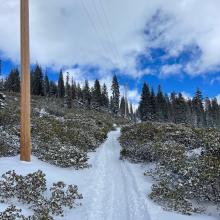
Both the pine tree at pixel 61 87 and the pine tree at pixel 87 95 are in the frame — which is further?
the pine tree at pixel 61 87

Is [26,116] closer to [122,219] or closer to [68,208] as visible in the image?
[68,208]

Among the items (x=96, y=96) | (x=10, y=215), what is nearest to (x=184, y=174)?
(x=10, y=215)

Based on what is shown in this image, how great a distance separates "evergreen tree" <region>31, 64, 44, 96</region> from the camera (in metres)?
94.4

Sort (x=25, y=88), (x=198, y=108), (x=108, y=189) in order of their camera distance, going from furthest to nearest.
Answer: (x=198, y=108) < (x=25, y=88) < (x=108, y=189)

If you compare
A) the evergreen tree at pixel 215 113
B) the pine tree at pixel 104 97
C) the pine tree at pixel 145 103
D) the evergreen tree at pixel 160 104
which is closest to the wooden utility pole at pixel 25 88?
the pine tree at pixel 145 103

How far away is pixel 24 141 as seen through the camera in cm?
1338

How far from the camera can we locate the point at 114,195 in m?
11.2

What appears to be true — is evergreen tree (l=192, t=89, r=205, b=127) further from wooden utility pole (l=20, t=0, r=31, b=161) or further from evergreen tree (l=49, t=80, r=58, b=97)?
wooden utility pole (l=20, t=0, r=31, b=161)

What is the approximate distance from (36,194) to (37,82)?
89.4m

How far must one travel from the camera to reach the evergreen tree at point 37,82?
3718 inches

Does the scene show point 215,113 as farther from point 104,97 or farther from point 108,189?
point 108,189

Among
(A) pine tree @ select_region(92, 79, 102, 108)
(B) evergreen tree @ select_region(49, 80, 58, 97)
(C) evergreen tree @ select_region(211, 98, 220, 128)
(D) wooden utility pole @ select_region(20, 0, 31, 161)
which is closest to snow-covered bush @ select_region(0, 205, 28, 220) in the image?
(D) wooden utility pole @ select_region(20, 0, 31, 161)

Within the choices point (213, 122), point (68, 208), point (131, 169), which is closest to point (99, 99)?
point (213, 122)

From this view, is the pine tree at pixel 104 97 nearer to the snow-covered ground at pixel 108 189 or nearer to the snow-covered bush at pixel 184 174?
the snow-covered ground at pixel 108 189
